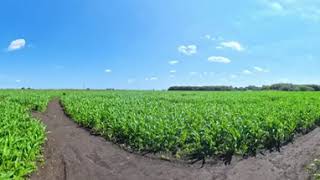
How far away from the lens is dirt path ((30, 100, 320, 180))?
32.9 ft

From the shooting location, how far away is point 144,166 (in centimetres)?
1093

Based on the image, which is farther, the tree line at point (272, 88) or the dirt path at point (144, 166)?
the tree line at point (272, 88)

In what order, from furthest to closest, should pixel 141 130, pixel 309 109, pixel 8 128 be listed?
pixel 309 109 → pixel 141 130 → pixel 8 128

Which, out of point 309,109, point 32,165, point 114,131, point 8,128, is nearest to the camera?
point 32,165

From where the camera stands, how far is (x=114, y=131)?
15.2 metres

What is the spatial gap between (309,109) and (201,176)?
11575mm

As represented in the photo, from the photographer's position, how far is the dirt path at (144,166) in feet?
32.9

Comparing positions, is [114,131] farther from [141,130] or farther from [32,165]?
[32,165]

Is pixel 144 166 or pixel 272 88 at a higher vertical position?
pixel 272 88

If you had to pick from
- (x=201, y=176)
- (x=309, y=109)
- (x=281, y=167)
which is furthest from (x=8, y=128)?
(x=309, y=109)

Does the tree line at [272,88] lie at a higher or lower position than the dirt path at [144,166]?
higher

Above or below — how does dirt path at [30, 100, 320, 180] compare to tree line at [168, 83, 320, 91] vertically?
below

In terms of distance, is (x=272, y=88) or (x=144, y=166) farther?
(x=272, y=88)

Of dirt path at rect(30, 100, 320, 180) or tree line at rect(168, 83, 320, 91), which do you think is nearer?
dirt path at rect(30, 100, 320, 180)
